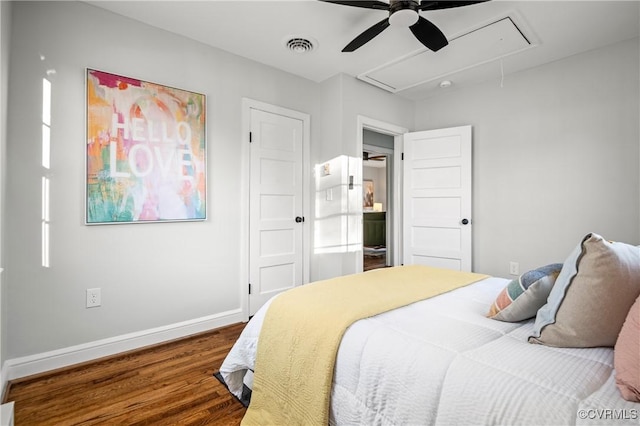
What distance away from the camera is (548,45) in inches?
→ 115

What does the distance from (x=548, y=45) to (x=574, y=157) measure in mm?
1028

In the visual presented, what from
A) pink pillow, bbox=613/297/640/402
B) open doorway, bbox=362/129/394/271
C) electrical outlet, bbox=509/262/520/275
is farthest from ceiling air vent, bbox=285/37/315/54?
electrical outlet, bbox=509/262/520/275

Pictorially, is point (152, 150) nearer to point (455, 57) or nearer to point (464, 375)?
point (464, 375)

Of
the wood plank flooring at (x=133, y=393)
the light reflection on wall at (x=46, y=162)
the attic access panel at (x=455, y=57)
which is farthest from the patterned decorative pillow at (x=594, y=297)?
the light reflection on wall at (x=46, y=162)

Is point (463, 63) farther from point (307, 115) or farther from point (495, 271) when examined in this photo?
point (495, 271)

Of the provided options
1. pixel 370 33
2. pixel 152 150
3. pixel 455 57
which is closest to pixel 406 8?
pixel 370 33

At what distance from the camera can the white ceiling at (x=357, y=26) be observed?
2.39m

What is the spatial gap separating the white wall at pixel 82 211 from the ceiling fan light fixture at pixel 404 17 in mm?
1580

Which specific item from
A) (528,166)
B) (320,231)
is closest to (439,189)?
(528,166)

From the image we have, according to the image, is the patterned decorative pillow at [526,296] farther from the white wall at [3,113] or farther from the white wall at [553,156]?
the white wall at [3,113]

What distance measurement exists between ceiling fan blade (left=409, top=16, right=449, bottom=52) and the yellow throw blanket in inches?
65.6

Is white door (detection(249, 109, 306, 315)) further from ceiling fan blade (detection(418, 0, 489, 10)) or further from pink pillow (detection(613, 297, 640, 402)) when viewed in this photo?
pink pillow (detection(613, 297, 640, 402))

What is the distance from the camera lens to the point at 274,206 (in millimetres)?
3354

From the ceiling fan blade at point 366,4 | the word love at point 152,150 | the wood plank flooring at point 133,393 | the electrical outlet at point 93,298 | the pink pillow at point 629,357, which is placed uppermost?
the ceiling fan blade at point 366,4
